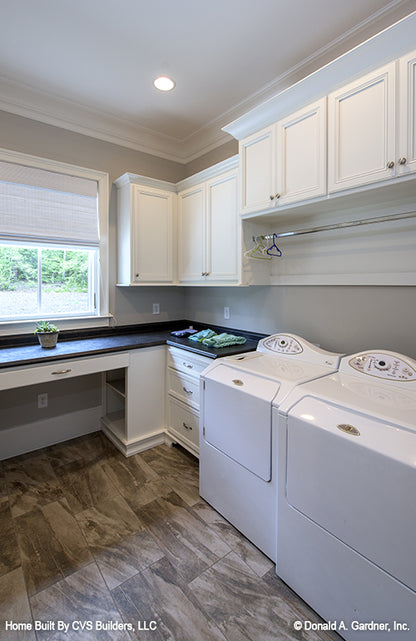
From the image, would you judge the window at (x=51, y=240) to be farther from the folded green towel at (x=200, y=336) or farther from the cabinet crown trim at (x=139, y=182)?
the folded green towel at (x=200, y=336)

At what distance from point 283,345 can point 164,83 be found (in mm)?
2101

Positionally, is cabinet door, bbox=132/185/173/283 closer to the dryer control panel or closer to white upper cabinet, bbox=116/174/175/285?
white upper cabinet, bbox=116/174/175/285

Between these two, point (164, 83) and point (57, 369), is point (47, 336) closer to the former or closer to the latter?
point (57, 369)

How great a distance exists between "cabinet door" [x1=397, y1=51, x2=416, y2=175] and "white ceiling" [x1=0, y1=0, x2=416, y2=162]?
1.88 feet

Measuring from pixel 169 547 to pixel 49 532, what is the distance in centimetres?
70

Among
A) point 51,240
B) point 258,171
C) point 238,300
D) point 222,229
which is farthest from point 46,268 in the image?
point 258,171

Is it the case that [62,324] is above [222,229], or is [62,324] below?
below

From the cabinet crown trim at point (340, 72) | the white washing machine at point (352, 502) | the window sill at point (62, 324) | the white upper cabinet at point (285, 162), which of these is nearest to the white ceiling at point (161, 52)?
the cabinet crown trim at point (340, 72)

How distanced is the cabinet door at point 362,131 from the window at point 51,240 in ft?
6.66

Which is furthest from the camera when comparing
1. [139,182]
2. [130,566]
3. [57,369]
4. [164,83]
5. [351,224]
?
[139,182]

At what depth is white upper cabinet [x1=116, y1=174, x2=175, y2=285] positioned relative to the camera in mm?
2709

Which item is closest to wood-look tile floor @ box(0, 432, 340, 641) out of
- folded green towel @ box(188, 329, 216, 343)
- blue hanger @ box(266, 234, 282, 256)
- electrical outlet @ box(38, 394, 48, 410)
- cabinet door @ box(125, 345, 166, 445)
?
cabinet door @ box(125, 345, 166, 445)

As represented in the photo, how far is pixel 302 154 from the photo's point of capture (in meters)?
1.78

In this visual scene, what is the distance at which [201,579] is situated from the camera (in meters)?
1.44
